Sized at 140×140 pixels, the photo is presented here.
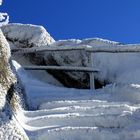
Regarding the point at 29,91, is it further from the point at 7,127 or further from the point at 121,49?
the point at 7,127

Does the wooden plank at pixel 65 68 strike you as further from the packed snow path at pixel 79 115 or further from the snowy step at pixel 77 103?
the snowy step at pixel 77 103

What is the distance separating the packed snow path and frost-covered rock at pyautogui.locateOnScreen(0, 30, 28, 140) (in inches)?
14.5

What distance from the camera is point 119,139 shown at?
7000mm

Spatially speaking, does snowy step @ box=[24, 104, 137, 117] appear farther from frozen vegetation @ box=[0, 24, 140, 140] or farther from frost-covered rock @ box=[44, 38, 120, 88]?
frost-covered rock @ box=[44, 38, 120, 88]

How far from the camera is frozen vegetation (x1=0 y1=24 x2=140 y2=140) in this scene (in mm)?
7199

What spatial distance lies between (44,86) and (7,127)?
534 cm

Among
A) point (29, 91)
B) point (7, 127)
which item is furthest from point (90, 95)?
point (7, 127)

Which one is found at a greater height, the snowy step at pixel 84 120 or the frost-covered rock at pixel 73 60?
the snowy step at pixel 84 120

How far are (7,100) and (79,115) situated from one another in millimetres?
1217

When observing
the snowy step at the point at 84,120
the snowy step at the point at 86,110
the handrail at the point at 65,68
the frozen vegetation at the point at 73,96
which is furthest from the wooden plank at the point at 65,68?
the snowy step at the point at 84,120

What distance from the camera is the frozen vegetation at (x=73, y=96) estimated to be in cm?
720

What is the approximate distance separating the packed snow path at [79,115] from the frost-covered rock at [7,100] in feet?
1.21

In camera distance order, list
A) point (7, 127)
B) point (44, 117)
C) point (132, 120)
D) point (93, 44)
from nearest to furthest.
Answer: point (7, 127) < point (132, 120) < point (44, 117) < point (93, 44)

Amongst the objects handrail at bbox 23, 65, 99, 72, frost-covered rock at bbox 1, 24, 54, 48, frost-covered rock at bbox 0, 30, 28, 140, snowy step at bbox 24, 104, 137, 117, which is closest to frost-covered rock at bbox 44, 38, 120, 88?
handrail at bbox 23, 65, 99, 72
